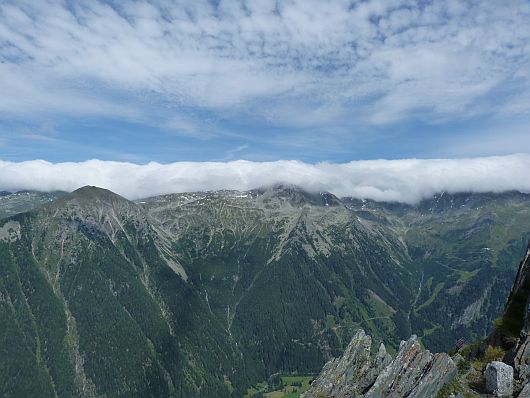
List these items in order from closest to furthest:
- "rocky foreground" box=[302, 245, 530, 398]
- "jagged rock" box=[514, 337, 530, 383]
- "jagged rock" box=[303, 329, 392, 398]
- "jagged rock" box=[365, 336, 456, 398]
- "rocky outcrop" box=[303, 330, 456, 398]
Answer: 1. "rocky foreground" box=[302, 245, 530, 398]
2. "jagged rock" box=[514, 337, 530, 383]
3. "jagged rock" box=[365, 336, 456, 398]
4. "rocky outcrop" box=[303, 330, 456, 398]
5. "jagged rock" box=[303, 329, 392, 398]

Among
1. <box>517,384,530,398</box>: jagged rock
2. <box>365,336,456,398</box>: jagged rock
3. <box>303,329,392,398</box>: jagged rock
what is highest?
<box>517,384,530,398</box>: jagged rock

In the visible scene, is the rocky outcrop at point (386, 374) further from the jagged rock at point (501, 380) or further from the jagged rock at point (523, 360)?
the jagged rock at point (523, 360)

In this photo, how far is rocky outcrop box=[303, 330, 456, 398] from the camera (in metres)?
31.2

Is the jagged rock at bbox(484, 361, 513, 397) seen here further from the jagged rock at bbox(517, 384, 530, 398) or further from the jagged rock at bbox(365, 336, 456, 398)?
the jagged rock at bbox(365, 336, 456, 398)

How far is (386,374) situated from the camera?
3447 centimetres

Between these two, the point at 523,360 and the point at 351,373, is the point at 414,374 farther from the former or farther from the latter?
the point at 351,373

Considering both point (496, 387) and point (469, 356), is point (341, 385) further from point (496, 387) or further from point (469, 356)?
point (496, 387)

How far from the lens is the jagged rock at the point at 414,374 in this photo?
3072 cm

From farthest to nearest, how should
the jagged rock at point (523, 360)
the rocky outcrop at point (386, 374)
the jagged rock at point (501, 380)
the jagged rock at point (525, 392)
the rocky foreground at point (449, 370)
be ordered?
the rocky outcrop at point (386, 374) → the jagged rock at point (523, 360) → the rocky foreground at point (449, 370) → the jagged rock at point (501, 380) → the jagged rock at point (525, 392)

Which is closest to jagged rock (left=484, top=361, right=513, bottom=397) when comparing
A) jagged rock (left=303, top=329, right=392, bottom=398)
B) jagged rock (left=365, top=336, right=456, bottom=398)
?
jagged rock (left=365, top=336, right=456, bottom=398)

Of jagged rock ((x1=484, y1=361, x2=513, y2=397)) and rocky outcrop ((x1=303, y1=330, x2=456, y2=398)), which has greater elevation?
jagged rock ((x1=484, y1=361, x2=513, y2=397))

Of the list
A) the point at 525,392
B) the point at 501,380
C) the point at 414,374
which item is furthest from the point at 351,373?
the point at 525,392

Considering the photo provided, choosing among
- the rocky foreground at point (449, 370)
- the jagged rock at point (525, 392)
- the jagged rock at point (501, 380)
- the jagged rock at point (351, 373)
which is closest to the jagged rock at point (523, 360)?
the rocky foreground at point (449, 370)

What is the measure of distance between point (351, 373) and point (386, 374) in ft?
32.9
